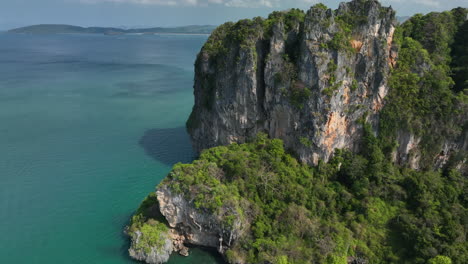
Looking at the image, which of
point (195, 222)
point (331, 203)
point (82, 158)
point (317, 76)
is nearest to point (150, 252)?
point (195, 222)

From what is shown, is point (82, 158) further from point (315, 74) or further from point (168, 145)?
point (315, 74)

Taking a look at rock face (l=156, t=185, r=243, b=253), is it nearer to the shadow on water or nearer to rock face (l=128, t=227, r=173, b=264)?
rock face (l=128, t=227, r=173, b=264)

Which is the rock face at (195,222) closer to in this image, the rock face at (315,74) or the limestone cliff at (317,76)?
the rock face at (315,74)

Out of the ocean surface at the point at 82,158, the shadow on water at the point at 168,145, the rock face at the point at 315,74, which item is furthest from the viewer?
the shadow on water at the point at 168,145

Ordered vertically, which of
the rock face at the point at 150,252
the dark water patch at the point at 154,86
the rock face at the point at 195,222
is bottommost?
the rock face at the point at 150,252

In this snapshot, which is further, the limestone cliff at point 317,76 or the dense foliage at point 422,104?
the dense foliage at point 422,104

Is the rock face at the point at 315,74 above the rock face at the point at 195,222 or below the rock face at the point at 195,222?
above

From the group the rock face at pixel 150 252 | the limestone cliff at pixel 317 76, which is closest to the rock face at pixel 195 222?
the rock face at pixel 150 252
